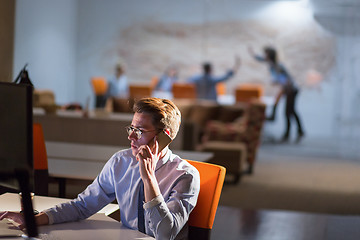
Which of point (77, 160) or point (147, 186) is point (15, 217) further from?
point (77, 160)

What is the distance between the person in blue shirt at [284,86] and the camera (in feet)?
36.8

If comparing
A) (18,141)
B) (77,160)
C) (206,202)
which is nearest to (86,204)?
(206,202)

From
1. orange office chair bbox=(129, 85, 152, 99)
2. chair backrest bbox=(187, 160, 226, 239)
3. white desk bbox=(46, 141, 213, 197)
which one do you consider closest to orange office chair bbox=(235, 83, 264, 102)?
orange office chair bbox=(129, 85, 152, 99)

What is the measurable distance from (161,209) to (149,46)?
11041 millimetres

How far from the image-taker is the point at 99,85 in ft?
44.0

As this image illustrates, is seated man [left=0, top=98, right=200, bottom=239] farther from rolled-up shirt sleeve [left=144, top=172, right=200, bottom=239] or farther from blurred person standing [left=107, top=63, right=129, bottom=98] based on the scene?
blurred person standing [left=107, top=63, right=129, bottom=98]

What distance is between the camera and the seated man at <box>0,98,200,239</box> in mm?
2385

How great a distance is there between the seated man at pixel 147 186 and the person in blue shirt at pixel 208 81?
9.32 m

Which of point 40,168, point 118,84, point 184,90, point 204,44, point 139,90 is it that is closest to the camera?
point 40,168

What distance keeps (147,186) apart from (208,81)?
9840 mm

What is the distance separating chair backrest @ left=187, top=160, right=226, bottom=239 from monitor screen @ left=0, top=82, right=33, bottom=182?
3.10ft

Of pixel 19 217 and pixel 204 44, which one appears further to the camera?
pixel 204 44

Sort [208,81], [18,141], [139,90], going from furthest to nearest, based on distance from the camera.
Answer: [139,90], [208,81], [18,141]

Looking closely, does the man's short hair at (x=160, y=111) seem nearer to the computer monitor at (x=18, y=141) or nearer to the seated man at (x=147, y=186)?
the seated man at (x=147, y=186)
